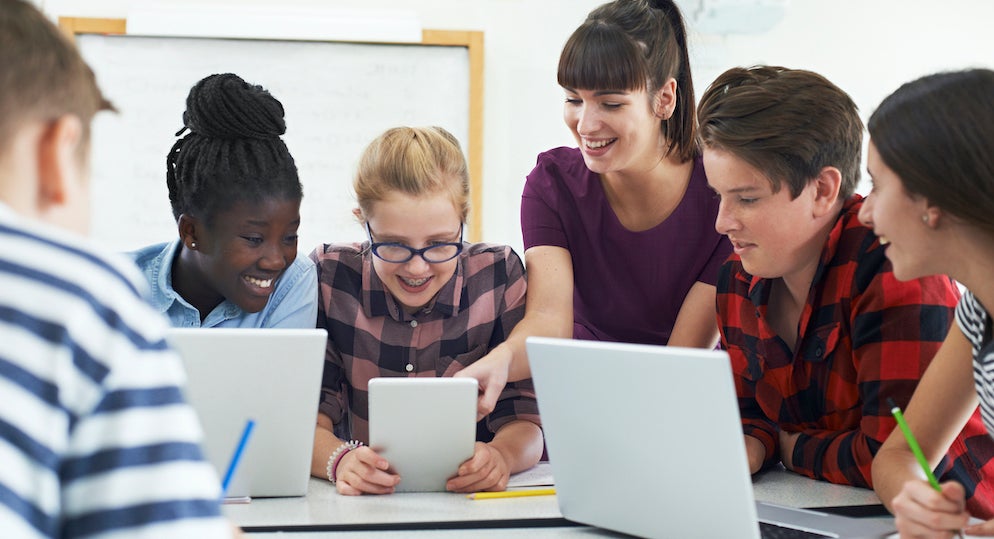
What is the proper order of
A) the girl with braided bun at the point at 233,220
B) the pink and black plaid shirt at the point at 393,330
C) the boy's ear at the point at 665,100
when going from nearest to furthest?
1. the girl with braided bun at the point at 233,220
2. the pink and black plaid shirt at the point at 393,330
3. the boy's ear at the point at 665,100

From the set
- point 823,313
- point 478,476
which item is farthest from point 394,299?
point 823,313

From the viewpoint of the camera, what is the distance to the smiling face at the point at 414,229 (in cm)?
169

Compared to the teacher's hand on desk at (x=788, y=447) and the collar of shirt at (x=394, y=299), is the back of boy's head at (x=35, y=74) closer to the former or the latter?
the collar of shirt at (x=394, y=299)

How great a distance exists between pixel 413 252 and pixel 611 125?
1.57 ft

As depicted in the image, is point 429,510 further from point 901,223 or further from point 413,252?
point 901,223

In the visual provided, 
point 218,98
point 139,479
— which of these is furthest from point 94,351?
point 218,98

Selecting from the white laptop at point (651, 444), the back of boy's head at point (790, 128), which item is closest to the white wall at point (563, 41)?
the back of boy's head at point (790, 128)

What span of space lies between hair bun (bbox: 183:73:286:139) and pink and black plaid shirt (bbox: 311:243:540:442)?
279 millimetres

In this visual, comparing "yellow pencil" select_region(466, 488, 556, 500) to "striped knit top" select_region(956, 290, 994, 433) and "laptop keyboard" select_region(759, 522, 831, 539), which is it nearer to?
"laptop keyboard" select_region(759, 522, 831, 539)

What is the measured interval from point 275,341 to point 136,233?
6.73 ft

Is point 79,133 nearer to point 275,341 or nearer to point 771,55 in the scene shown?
point 275,341

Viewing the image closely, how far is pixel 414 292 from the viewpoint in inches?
69.4

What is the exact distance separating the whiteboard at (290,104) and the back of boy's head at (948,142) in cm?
209

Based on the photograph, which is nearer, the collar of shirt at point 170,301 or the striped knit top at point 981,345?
the striped knit top at point 981,345
